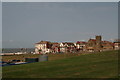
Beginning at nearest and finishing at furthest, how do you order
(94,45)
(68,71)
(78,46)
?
(68,71) < (94,45) < (78,46)

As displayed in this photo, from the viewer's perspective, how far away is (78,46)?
178625mm

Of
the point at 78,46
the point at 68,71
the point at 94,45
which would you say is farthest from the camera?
the point at 78,46

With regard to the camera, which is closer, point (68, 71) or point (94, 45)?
point (68, 71)

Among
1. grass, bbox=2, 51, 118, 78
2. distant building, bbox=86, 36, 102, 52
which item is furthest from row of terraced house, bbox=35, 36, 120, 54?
grass, bbox=2, 51, 118, 78

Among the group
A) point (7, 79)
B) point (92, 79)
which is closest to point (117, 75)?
point (92, 79)

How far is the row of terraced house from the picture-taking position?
121 meters

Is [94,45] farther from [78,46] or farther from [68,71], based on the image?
[68,71]

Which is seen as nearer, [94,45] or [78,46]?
[94,45]

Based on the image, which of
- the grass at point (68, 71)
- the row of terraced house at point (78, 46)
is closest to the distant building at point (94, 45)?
the row of terraced house at point (78, 46)

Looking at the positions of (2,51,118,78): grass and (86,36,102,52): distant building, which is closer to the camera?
(2,51,118,78): grass

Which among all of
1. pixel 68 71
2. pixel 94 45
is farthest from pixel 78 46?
pixel 68 71

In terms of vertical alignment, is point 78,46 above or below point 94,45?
below

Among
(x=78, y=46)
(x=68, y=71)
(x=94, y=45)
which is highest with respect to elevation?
(x=94, y=45)

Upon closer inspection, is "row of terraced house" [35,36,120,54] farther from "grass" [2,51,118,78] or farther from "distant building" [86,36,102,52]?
"grass" [2,51,118,78]
